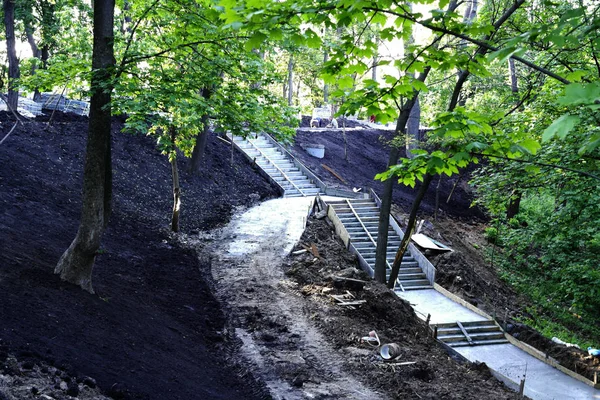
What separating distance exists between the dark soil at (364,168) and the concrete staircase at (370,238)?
18.3 ft

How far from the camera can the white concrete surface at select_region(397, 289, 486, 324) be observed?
50.3 feet

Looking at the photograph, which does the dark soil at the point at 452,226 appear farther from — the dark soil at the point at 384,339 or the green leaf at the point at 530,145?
the green leaf at the point at 530,145

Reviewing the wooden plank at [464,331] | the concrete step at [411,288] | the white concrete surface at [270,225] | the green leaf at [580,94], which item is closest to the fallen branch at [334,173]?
the white concrete surface at [270,225]

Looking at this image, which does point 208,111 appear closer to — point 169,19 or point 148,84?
point 148,84

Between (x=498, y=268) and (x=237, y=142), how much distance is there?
1582 centimetres

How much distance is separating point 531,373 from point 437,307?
374 cm

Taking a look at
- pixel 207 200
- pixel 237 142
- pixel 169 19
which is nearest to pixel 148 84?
pixel 169 19

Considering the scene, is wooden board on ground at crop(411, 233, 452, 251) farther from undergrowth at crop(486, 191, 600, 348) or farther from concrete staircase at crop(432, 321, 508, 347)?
concrete staircase at crop(432, 321, 508, 347)

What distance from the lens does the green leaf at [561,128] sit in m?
2.58

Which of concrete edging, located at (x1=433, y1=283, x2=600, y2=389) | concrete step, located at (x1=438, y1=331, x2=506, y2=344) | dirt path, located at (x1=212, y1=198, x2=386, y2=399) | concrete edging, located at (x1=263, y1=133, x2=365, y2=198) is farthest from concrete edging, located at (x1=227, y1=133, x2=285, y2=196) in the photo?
concrete step, located at (x1=438, y1=331, x2=506, y2=344)

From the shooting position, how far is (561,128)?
262 cm

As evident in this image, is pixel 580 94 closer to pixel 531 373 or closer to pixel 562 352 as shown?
pixel 531 373

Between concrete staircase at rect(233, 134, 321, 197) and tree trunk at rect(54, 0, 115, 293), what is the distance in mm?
16697

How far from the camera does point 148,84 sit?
8422 mm
